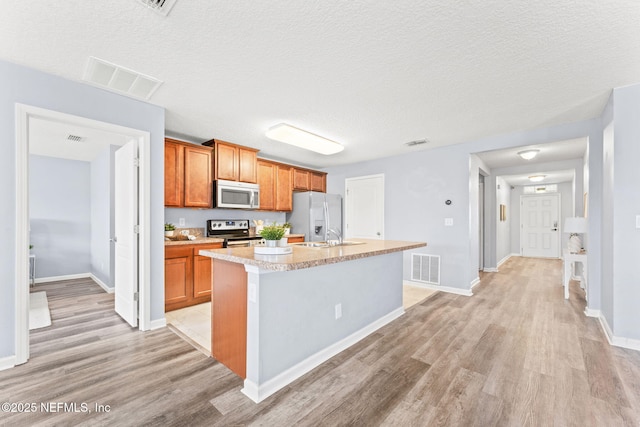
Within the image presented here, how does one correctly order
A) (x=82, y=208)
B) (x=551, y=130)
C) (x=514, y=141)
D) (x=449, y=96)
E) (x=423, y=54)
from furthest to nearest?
1. (x=82, y=208)
2. (x=514, y=141)
3. (x=551, y=130)
4. (x=449, y=96)
5. (x=423, y=54)

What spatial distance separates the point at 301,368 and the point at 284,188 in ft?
12.5

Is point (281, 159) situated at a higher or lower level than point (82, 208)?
higher

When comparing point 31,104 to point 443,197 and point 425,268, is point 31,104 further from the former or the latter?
point 425,268

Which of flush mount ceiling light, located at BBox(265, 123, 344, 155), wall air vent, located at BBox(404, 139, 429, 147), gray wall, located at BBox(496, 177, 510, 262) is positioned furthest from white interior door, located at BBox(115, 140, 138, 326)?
gray wall, located at BBox(496, 177, 510, 262)

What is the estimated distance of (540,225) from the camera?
8469mm

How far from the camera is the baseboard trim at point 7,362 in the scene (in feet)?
7.08

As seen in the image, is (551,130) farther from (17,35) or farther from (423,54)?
(17,35)

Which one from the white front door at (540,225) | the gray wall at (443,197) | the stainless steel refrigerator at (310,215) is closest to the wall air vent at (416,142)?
the gray wall at (443,197)

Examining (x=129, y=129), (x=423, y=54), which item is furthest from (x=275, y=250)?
(x=129, y=129)

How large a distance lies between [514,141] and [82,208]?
7.85 metres

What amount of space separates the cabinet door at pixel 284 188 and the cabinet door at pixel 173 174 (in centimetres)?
181

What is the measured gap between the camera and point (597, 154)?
3.38 metres

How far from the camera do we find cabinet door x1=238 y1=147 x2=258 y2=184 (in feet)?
15.1

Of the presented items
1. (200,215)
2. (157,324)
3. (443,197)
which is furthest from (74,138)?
(443,197)
